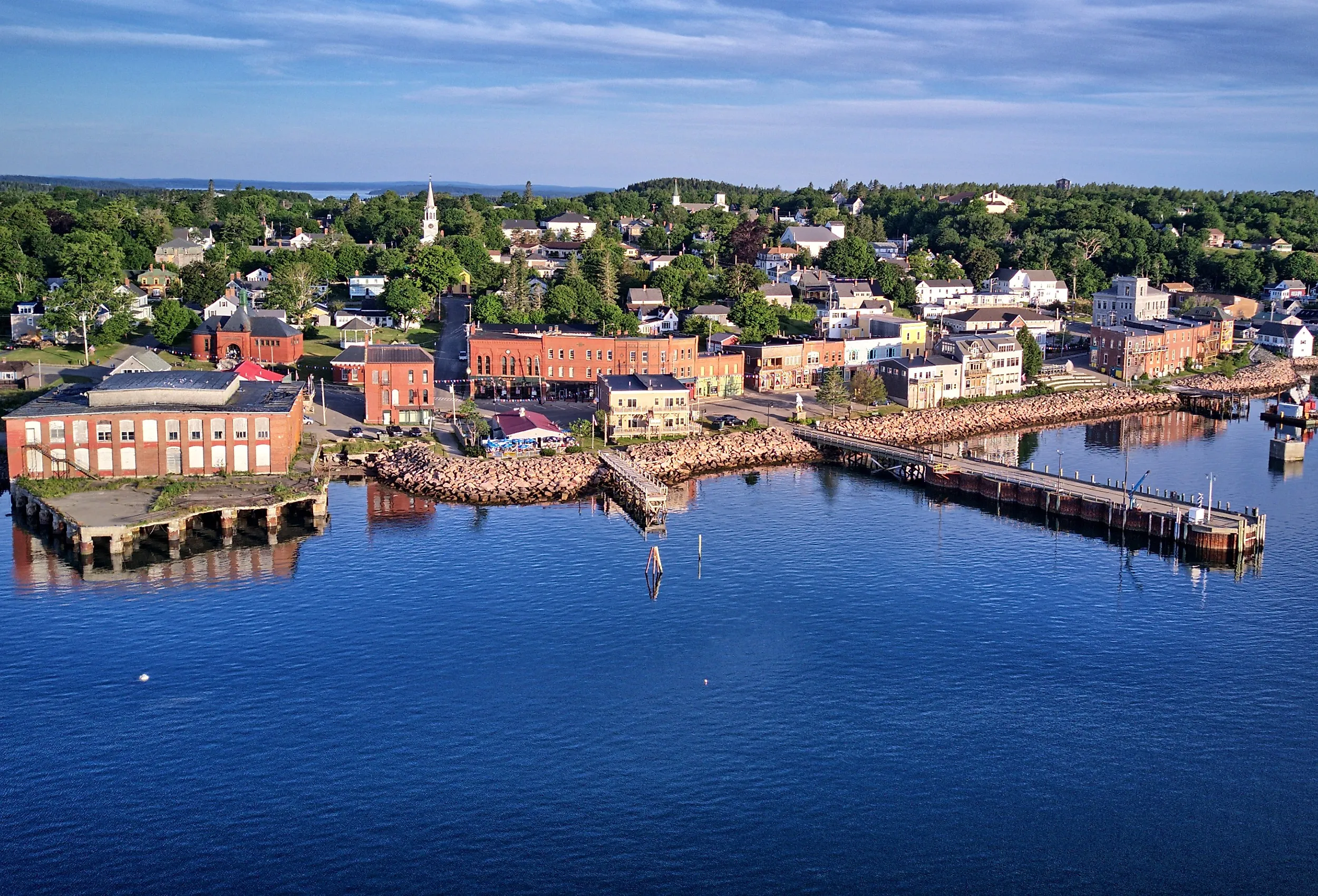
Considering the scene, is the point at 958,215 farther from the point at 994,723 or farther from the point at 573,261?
the point at 994,723

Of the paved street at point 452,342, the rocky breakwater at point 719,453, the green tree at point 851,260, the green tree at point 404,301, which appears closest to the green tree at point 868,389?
the rocky breakwater at point 719,453

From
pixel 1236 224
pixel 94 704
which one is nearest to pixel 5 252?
pixel 94 704

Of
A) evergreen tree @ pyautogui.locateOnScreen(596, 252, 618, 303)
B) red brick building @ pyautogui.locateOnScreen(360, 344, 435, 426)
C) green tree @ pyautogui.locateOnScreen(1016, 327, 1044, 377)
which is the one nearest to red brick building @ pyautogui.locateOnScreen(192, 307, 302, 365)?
red brick building @ pyautogui.locateOnScreen(360, 344, 435, 426)

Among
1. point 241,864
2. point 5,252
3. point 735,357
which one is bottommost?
point 241,864

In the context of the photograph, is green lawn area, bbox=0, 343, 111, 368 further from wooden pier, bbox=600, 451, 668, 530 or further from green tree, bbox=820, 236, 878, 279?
green tree, bbox=820, 236, 878, 279

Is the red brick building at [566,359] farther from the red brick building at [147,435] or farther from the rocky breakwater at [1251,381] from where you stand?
the rocky breakwater at [1251,381]

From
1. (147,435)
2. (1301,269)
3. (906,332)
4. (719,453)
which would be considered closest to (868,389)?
(906,332)
